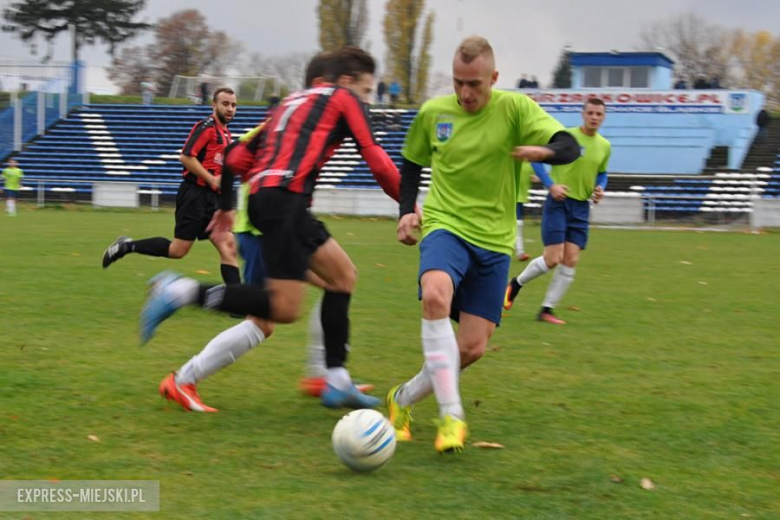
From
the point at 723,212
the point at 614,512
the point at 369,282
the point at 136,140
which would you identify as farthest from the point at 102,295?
the point at 136,140

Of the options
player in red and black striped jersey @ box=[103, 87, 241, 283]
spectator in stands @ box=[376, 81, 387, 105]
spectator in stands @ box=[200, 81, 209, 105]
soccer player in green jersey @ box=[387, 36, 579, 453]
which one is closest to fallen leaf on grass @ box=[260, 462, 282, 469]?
soccer player in green jersey @ box=[387, 36, 579, 453]

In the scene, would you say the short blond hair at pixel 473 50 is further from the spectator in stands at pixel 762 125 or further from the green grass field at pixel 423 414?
the spectator in stands at pixel 762 125

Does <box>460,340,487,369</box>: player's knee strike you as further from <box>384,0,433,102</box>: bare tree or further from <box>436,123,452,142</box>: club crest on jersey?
<box>384,0,433,102</box>: bare tree

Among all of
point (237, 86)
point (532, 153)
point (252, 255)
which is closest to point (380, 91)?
point (237, 86)

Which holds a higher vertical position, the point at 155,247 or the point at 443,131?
the point at 443,131

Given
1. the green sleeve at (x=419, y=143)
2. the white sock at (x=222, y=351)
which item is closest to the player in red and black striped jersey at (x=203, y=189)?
the white sock at (x=222, y=351)

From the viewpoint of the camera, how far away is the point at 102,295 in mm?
10422

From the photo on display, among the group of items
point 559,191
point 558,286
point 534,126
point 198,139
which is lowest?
point 558,286

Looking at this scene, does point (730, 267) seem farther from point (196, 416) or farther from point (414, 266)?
point (196, 416)

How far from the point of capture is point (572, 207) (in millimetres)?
9523

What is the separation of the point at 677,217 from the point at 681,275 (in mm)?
17441

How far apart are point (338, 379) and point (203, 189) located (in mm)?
4240

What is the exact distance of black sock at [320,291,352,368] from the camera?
5695 millimetres

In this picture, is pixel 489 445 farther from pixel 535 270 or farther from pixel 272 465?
pixel 535 270
